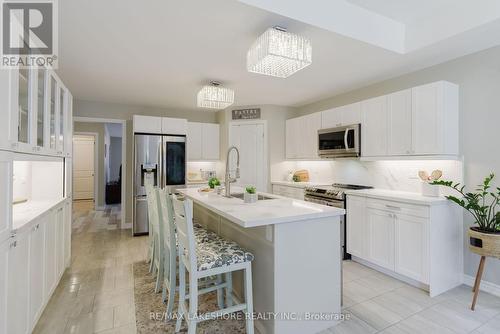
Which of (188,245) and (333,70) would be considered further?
(333,70)

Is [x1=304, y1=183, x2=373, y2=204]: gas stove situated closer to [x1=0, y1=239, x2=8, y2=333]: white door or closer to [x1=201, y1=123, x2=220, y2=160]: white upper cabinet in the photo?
[x1=201, y1=123, x2=220, y2=160]: white upper cabinet

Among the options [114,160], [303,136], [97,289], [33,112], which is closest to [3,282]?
[33,112]

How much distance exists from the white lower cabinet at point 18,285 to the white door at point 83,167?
7336mm

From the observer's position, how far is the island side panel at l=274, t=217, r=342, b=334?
6.05ft

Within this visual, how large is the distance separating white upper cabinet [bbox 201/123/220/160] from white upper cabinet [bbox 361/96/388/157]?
314cm

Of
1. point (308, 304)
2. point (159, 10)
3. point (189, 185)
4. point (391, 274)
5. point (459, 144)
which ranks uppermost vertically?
point (159, 10)

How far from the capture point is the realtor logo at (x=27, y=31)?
166 cm

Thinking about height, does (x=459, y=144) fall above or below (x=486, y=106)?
below

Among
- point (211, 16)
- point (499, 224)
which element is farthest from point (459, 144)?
point (211, 16)

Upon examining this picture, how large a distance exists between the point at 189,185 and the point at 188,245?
3.65m

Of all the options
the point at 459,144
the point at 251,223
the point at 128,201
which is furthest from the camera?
the point at 128,201

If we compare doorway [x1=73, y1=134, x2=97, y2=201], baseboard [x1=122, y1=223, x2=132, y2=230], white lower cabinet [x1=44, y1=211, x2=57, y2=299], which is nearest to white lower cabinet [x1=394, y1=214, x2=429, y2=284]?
white lower cabinet [x1=44, y1=211, x2=57, y2=299]

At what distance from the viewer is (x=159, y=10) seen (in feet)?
6.70

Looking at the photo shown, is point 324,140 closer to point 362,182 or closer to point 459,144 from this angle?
point 362,182
